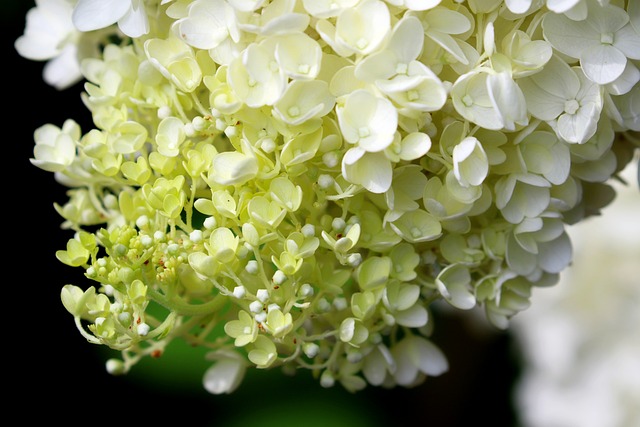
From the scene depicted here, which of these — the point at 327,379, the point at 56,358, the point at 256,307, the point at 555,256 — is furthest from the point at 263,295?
the point at 56,358

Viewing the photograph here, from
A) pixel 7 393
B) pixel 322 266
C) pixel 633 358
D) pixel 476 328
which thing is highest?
pixel 322 266

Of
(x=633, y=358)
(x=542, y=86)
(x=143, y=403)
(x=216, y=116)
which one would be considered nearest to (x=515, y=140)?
(x=542, y=86)

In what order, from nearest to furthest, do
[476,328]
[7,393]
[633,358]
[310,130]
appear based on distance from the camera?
[310,130]
[633,358]
[7,393]
[476,328]

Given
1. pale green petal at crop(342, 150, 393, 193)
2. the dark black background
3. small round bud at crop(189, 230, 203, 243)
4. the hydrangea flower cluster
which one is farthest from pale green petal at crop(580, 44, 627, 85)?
the dark black background

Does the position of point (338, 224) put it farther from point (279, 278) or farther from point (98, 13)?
point (98, 13)

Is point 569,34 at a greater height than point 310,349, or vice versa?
point 569,34

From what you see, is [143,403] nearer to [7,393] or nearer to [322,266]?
[7,393]

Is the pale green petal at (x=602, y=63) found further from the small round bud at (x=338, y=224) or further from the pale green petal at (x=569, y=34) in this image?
the small round bud at (x=338, y=224)
